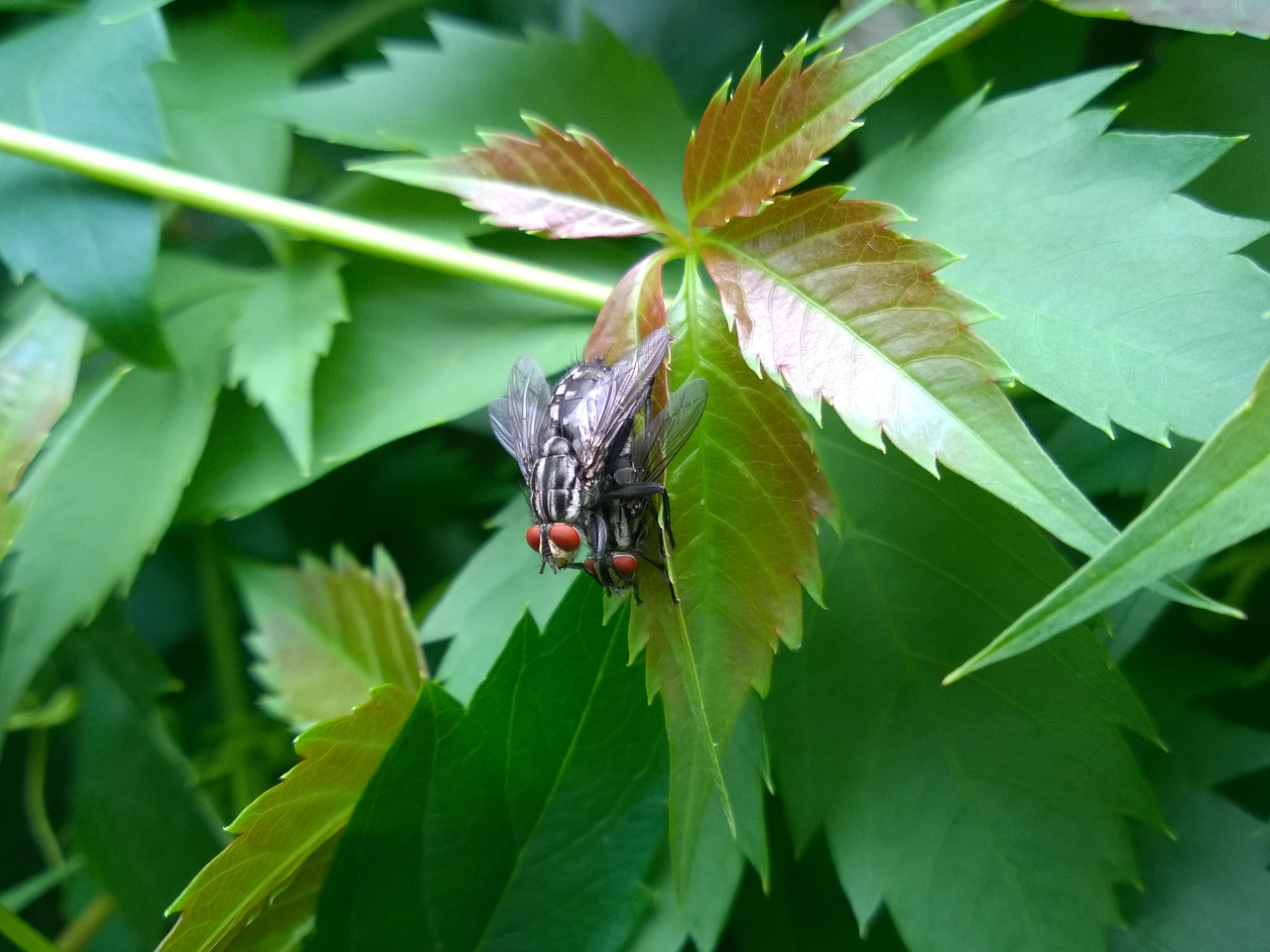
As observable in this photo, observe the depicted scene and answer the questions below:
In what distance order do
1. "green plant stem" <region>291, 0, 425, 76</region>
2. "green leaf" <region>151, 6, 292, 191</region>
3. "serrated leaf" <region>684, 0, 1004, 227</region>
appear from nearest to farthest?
1. "serrated leaf" <region>684, 0, 1004, 227</region>
2. "green leaf" <region>151, 6, 292, 191</region>
3. "green plant stem" <region>291, 0, 425, 76</region>

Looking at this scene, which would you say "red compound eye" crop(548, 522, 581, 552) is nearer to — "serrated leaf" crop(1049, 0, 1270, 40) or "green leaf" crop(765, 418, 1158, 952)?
"green leaf" crop(765, 418, 1158, 952)

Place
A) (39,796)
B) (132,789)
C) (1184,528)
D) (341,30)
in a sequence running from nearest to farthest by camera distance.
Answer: (1184,528)
(132,789)
(39,796)
(341,30)

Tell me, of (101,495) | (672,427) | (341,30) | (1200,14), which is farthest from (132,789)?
(1200,14)

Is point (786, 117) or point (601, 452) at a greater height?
point (786, 117)

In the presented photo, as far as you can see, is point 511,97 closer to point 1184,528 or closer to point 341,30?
point 341,30

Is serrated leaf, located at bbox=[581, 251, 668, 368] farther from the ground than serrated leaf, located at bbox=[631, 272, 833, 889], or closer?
farther from the ground

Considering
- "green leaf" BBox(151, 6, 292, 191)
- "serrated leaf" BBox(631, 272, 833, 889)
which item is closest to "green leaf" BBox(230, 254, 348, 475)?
"green leaf" BBox(151, 6, 292, 191)

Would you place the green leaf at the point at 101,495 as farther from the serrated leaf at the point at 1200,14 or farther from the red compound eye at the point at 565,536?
the serrated leaf at the point at 1200,14
